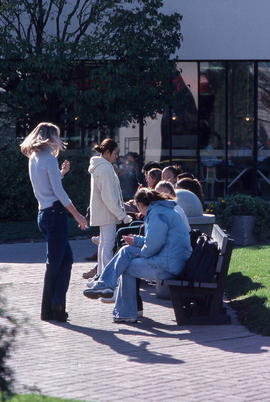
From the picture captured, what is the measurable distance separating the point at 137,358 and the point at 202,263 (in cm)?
159

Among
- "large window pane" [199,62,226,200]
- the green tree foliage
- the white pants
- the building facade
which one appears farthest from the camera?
"large window pane" [199,62,226,200]

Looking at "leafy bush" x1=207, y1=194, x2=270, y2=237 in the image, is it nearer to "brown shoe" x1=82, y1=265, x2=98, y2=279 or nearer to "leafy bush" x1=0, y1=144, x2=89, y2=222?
"brown shoe" x1=82, y1=265, x2=98, y2=279

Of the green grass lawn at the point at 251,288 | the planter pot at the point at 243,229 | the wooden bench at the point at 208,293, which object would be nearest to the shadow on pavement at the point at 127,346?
the wooden bench at the point at 208,293

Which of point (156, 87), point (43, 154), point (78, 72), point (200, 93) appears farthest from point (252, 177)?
point (43, 154)

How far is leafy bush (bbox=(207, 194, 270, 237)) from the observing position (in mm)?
13211

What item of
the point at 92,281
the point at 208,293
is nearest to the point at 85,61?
the point at 92,281

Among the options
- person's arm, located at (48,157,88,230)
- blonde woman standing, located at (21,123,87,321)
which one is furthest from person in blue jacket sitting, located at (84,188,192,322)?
person's arm, located at (48,157,88,230)

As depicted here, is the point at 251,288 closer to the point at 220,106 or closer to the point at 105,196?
the point at 105,196

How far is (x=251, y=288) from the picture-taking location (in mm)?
8812

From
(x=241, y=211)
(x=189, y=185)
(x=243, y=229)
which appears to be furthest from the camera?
(x=241, y=211)

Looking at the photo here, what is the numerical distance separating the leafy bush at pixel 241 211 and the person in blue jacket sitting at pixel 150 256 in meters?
5.61

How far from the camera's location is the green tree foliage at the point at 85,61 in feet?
56.4

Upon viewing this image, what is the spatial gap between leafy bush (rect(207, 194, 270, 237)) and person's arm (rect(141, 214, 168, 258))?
18.9ft

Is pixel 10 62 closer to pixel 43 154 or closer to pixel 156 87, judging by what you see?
pixel 156 87
